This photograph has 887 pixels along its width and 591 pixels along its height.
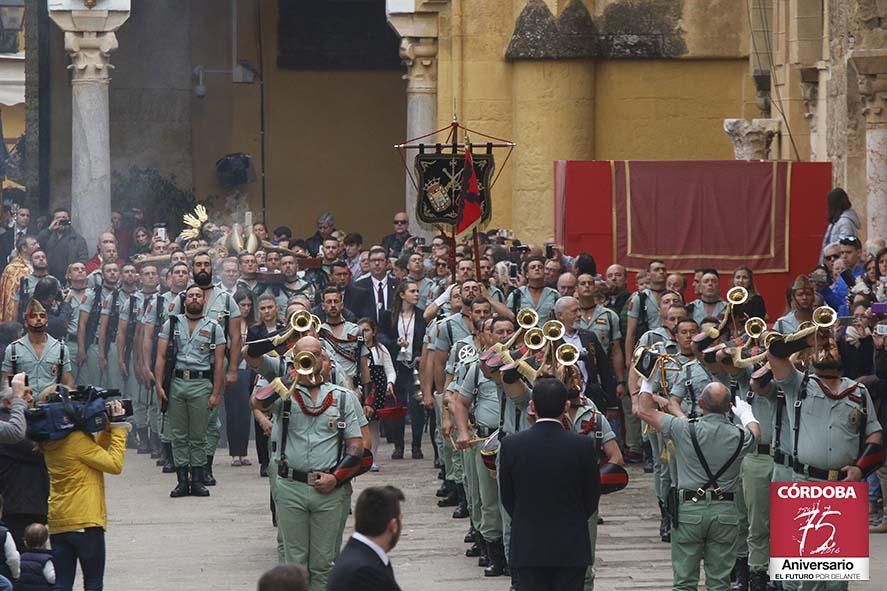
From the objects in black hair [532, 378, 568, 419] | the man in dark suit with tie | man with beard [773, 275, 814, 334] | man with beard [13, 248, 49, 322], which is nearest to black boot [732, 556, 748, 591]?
man with beard [773, 275, 814, 334]

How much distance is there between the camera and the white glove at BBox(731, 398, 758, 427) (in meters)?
12.2

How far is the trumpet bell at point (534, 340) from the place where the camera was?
13.0 metres

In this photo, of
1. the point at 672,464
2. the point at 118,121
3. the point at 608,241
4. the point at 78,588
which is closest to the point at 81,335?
the point at 608,241

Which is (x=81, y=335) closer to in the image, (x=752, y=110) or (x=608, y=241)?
(x=608, y=241)

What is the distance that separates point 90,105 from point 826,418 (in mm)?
17756

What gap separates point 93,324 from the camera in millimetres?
20953

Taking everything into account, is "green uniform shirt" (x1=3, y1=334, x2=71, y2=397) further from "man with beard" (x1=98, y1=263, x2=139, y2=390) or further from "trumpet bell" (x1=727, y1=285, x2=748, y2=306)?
"man with beard" (x1=98, y1=263, x2=139, y2=390)

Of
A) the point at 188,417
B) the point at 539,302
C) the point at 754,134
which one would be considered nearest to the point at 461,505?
the point at 539,302

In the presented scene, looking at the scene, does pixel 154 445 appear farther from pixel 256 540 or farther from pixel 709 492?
pixel 709 492

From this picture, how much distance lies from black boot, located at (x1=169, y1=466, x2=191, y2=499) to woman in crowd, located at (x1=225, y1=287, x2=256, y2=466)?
1439mm

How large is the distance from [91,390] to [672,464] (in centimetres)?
338

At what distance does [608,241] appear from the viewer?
2189 cm

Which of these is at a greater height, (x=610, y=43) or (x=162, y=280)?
(x=610, y=43)

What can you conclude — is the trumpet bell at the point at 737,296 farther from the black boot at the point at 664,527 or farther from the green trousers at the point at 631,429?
the green trousers at the point at 631,429
